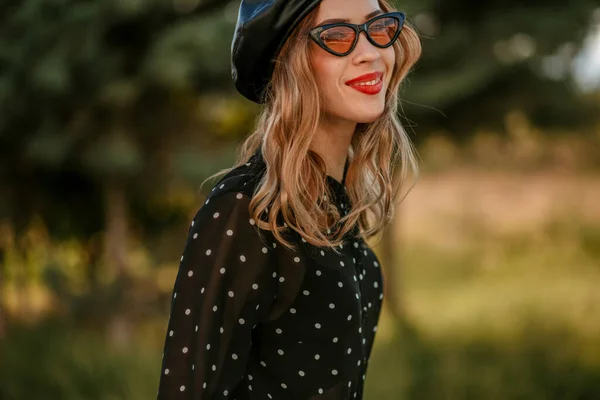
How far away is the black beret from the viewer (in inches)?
52.4

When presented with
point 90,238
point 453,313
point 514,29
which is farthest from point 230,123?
point 453,313

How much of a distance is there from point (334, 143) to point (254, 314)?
0.41m

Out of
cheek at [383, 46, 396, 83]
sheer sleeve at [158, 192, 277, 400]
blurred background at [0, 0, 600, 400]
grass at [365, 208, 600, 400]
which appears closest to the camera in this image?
sheer sleeve at [158, 192, 277, 400]

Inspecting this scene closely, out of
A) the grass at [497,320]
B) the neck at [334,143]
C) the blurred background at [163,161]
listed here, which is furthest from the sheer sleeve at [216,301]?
the grass at [497,320]

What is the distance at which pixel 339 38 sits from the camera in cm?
136

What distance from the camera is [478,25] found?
5.53m

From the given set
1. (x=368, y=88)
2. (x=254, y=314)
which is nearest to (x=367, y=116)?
(x=368, y=88)

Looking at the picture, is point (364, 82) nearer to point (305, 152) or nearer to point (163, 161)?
point (305, 152)

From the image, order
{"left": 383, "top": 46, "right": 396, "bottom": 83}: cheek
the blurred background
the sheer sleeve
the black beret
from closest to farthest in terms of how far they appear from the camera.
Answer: the sheer sleeve, the black beret, {"left": 383, "top": 46, "right": 396, "bottom": 83}: cheek, the blurred background

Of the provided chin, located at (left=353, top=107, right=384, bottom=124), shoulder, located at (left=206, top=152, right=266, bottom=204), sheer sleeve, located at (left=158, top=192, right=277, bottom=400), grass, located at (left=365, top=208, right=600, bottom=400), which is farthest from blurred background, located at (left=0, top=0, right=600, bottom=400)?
sheer sleeve, located at (left=158, top=192, right=277, bottom=400)

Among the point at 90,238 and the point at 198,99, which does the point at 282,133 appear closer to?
the point at 198,99

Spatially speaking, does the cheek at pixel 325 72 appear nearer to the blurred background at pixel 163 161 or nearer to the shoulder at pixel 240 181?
the shoulder at pixel 240 181

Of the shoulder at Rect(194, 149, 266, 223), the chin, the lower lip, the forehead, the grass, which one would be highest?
the forehead

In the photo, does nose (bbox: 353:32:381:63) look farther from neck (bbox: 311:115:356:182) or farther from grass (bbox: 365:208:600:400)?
grass (bbox: 365:208:600:400)
